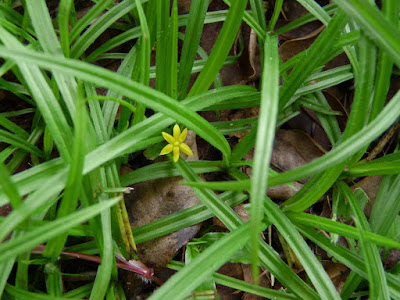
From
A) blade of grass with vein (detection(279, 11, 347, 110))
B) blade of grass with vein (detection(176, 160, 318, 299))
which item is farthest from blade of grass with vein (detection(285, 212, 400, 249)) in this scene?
blade of grass with vein (detection(279, 11, 347, 110))

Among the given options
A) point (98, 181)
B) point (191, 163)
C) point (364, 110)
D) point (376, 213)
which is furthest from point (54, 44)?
point (376, 213)

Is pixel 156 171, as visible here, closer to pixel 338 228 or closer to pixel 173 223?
pixel 173 223

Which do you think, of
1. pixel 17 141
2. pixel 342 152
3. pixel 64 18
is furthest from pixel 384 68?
pixel 17 141

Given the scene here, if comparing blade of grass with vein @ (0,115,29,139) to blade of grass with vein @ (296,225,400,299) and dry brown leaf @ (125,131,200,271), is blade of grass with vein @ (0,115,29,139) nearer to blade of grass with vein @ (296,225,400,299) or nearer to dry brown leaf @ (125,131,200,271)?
dry brown leaf @ (125,131,200,271)

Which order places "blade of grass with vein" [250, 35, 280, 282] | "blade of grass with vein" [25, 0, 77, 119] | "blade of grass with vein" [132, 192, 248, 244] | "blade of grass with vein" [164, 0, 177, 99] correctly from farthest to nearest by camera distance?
"blade of grass with vein" [132, 192, 248, 244] < "blade of grass with vein" [164, 0, 177, 99] < "blade of grass with vein" [25, 0, 77, 119] < "blade of grass with vein" [250, 35, 280, 282]

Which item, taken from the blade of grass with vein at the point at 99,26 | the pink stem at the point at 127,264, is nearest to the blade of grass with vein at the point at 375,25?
the blade of grass with vein at the point at 99,26

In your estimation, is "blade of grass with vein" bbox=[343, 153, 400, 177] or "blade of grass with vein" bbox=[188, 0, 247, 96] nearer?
"blade of grass with vein" bbox=[188, 0, 247, 96]
